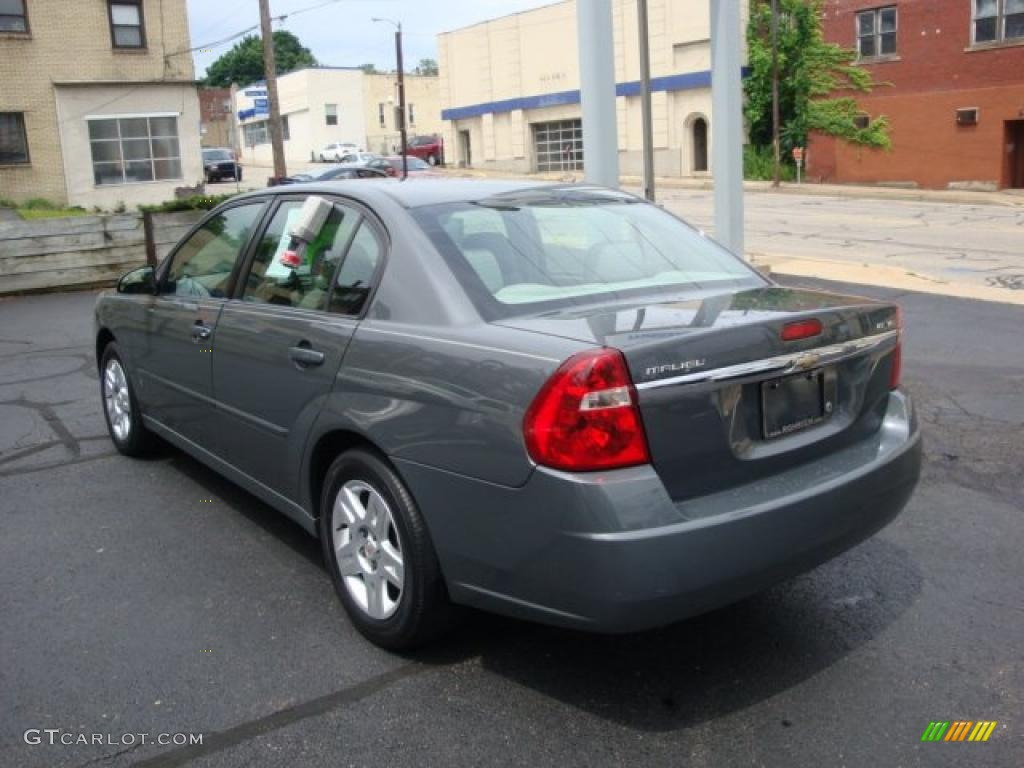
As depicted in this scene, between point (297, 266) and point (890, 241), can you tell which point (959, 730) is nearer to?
point (297, 266)

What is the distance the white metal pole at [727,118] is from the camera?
10453mm

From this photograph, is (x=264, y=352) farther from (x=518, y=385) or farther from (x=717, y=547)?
(x=717, y=547)

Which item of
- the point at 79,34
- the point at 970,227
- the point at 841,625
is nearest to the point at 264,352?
the point at 841,625

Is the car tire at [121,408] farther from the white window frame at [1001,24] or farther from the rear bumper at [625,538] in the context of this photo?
the white window frame at [1001,24]

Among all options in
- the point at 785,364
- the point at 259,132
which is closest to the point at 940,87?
the point at 785,364

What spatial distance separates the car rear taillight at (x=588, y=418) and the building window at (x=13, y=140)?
30058 mm

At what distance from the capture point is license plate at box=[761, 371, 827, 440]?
10.6 feet

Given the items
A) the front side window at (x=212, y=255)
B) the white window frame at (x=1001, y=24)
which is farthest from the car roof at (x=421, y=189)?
the white window frame at (x=1001, y=24)

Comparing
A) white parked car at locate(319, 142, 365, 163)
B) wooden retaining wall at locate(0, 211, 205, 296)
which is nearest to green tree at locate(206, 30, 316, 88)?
white parked car at locate(319, 142, 365, 163)

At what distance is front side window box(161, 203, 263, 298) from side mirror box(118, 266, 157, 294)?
88mm

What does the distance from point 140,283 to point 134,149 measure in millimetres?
27857

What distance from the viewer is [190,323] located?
4.91 m

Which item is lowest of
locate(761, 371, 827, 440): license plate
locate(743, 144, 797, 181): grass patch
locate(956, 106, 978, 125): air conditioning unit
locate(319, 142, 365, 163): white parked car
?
locate(761, 371, 827, 440): license plate

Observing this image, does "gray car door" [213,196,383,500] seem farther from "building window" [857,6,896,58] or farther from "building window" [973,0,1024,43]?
"building window" [857,6,896,58]
